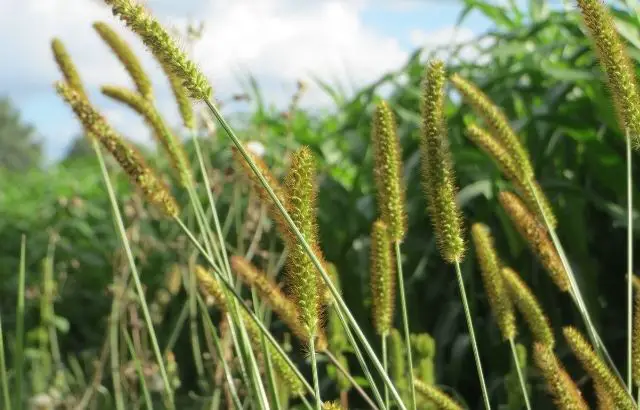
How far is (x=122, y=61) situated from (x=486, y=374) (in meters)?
1.73

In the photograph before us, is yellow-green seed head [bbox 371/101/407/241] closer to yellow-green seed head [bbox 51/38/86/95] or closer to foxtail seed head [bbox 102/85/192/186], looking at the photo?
foxtail seed head [bbox 102/85/192/186]

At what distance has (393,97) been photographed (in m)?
3.79

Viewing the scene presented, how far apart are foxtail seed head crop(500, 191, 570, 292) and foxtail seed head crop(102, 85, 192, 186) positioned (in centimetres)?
49

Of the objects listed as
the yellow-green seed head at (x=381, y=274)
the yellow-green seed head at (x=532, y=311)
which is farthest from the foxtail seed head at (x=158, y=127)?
the yellow-green seed head at (x=532, y=311)

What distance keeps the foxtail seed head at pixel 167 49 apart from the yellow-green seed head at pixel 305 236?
0.47 feet

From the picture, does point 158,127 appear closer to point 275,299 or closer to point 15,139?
point 275,299

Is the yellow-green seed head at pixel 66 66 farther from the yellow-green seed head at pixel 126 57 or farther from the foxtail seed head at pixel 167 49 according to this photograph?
the foxtail seed head at pixel 167 49

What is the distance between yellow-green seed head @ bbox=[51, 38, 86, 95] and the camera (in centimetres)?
173

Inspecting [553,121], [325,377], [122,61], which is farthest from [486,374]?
[122,61]

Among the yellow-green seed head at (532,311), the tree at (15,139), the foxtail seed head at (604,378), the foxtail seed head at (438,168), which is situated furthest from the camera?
the tree at (15,139)

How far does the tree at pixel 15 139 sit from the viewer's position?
2216 inches

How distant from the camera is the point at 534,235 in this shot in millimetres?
1540

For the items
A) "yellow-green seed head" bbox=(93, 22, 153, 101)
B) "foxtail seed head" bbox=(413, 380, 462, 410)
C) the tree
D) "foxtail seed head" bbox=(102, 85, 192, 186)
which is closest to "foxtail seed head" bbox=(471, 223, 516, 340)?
"foxtail seed head" bbox=(413, 380, 462, 410)

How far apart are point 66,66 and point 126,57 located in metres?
0.12
